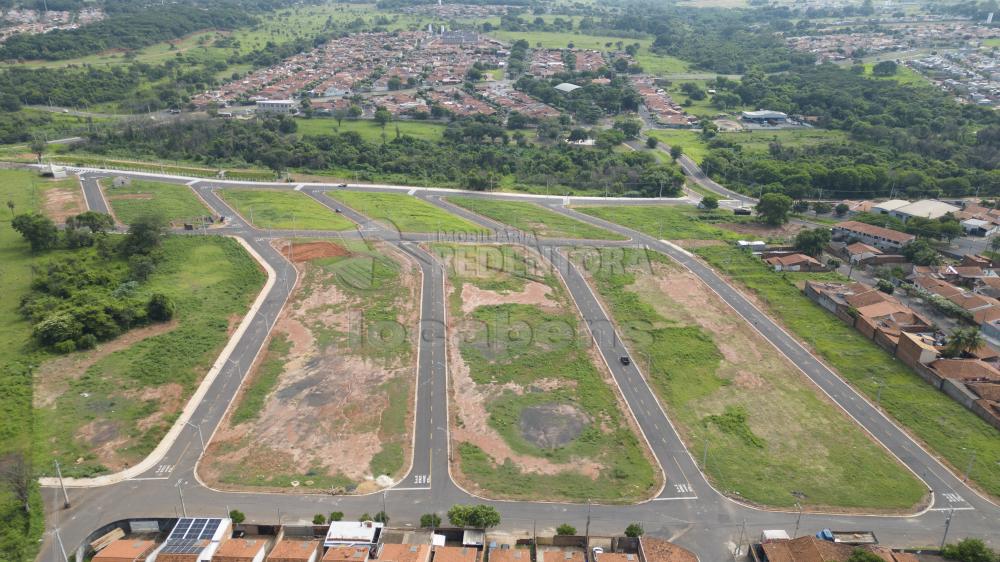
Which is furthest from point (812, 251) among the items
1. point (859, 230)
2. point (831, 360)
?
point (831, 360)

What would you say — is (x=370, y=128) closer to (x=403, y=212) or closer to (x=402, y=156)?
(x=402, y=156)

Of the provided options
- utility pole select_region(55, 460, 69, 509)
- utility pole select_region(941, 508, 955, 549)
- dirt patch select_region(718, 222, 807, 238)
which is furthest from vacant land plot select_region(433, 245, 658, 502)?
dirt patch select_region(718, 222, 807, 238)

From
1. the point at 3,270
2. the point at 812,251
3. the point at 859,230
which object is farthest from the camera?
the point at 859,230

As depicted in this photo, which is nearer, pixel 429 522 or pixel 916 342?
pixel 429 522

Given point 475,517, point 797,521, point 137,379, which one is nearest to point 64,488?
point 137,379

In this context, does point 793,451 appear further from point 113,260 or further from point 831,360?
point 113,260
